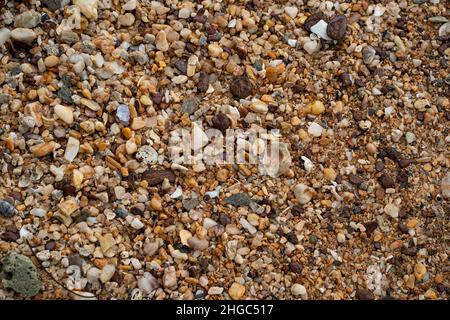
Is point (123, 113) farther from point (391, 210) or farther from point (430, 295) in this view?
point (430, 295)

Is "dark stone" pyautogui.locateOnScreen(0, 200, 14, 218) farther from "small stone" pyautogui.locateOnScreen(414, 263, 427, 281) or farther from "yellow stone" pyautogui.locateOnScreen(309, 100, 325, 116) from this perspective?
"small stone" pyautogui.locateOnScreen(414, 263, 427, 281)

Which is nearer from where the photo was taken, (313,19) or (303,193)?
(303,193)

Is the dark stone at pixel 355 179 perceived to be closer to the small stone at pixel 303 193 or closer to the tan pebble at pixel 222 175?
the small stone at pixel 303 193

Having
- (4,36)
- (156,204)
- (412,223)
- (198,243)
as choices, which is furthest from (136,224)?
(412,223)

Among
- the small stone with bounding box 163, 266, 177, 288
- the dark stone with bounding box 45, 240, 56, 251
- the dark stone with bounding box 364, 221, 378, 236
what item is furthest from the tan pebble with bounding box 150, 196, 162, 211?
the dark stone with bounding box 364, 221, 378, 236

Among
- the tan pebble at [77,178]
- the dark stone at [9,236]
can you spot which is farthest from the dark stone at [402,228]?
the dark stone at [9,236]

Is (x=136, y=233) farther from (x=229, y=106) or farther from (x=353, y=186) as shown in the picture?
(x=353, y=186)
